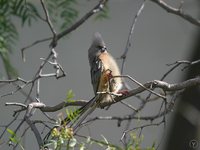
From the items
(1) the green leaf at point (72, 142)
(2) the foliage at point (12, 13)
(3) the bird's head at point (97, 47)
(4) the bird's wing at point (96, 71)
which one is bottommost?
(1) the green leaf at point (72, 142)

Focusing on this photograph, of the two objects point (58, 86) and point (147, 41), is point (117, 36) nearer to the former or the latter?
point (147, 41)

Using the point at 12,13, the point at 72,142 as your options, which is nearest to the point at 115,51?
the point at 12,13

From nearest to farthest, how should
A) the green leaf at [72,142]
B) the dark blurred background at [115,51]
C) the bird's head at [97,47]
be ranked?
the green leaf at [72,142] → the bird's head at [97,47] → the dark blurred background at [115,51]

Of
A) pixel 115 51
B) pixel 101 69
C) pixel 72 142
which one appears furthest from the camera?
pixel 115 51

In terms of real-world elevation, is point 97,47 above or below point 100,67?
above

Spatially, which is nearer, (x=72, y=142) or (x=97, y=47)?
(x=72, y=142)

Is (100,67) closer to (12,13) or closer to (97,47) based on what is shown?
(97,47)

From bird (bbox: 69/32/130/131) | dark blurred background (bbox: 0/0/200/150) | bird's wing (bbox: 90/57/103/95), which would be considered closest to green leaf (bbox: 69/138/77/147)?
bird (bbox: 69/32/130/131)

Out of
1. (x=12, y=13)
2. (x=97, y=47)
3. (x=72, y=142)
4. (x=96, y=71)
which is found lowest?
(x=72, y=142)

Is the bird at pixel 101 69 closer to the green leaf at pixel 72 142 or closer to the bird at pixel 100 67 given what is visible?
the bird at pixel 100 67

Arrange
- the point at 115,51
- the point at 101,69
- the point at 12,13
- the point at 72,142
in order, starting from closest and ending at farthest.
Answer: the point at 72,142 < the point at 101,69 < the point at 12,13 < the point at 115,51

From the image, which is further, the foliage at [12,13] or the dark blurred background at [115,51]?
the dark blurred background at [115,51]

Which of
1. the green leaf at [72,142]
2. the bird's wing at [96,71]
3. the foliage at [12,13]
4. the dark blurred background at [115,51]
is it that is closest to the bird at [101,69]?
the bird's wing at [96,71]

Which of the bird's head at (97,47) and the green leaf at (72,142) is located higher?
the bird's head at (97,47)
